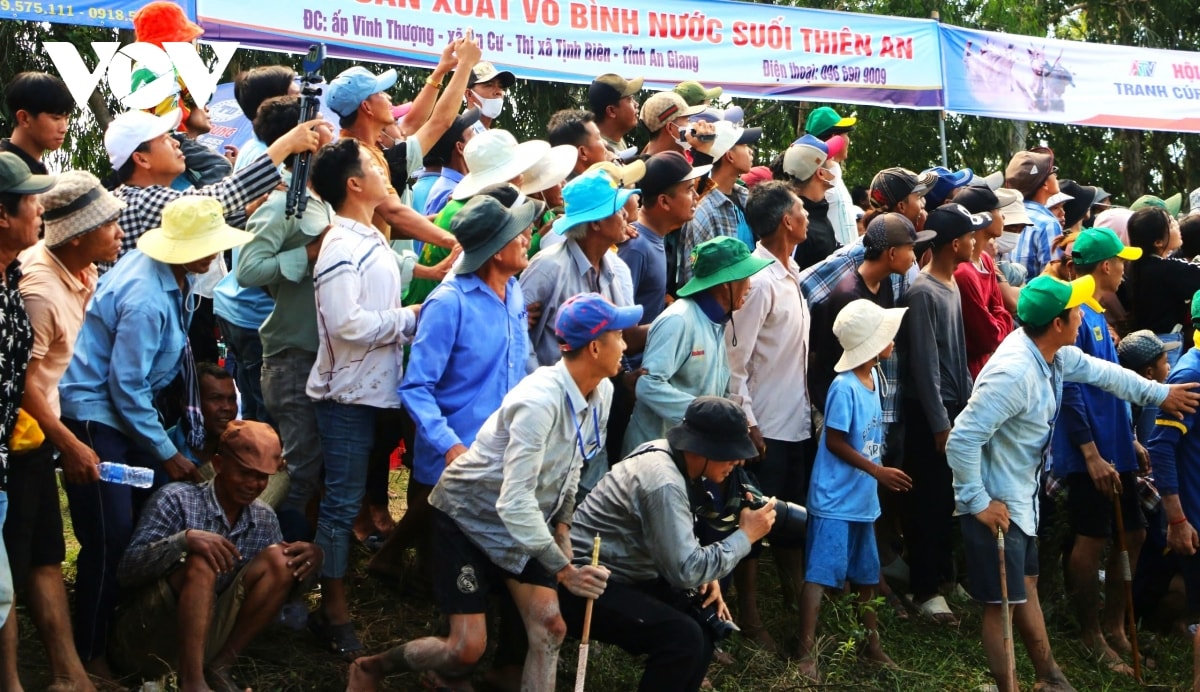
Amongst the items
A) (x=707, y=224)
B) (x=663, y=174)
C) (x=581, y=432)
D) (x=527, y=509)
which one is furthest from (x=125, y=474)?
(x=707, y=224)

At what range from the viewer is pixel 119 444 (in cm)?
528

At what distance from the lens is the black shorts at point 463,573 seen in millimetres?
5043

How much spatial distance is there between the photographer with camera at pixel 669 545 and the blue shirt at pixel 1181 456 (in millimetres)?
2536

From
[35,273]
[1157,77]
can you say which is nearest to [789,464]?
[35,273]

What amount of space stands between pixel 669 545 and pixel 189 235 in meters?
2.16

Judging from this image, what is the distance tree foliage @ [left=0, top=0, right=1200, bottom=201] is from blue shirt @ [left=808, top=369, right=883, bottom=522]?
696 cm

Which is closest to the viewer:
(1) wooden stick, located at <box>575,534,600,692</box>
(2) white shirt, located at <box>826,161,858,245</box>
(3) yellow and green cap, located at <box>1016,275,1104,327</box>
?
(1) wooden stick, located at <box>575,534,600,692</box>

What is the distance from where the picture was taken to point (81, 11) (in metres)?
8.16

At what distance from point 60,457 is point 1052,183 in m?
6.78

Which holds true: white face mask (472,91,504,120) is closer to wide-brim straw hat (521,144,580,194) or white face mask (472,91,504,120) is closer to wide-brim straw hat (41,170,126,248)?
wide-brim straw hat (521,144,580,194)

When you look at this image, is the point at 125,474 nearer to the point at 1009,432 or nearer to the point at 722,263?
the point at 722,263

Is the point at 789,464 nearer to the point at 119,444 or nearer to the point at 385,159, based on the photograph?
the point at 385,159

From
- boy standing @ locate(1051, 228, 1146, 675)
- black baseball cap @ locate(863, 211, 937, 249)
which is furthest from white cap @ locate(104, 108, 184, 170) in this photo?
boy standing @ locate(1051, 228, 1146, 675)

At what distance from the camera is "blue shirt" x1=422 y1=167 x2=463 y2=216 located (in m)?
6.88
